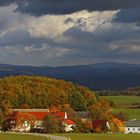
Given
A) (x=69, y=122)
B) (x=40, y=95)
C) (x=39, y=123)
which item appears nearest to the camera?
(x=69, y=122)

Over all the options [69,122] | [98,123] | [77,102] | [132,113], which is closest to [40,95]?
[77,102]

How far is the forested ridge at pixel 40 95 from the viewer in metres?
178

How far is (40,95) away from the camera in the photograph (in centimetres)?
18150

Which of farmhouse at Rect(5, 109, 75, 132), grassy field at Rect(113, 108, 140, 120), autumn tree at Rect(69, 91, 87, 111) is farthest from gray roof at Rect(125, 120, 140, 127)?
autumn tree at Rect(69, 91, 87, 111)

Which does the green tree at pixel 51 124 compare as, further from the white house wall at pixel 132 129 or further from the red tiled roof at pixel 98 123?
the white house wall at pixel 132 129

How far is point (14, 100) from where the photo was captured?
178 metres

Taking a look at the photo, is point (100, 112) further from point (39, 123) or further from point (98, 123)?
point (39, 123)

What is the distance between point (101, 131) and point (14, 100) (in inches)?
1943

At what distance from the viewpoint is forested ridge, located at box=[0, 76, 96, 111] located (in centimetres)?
17800

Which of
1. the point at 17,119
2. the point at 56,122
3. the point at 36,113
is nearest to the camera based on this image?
the point at 56,122

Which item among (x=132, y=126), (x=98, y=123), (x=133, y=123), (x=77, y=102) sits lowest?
(x=98, y=123)

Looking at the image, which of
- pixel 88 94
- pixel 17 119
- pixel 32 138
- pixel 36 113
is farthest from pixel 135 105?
pixel 32 138

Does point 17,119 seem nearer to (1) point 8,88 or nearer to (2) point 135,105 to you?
(1) point 8,88

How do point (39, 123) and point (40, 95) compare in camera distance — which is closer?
point (39, 123)
